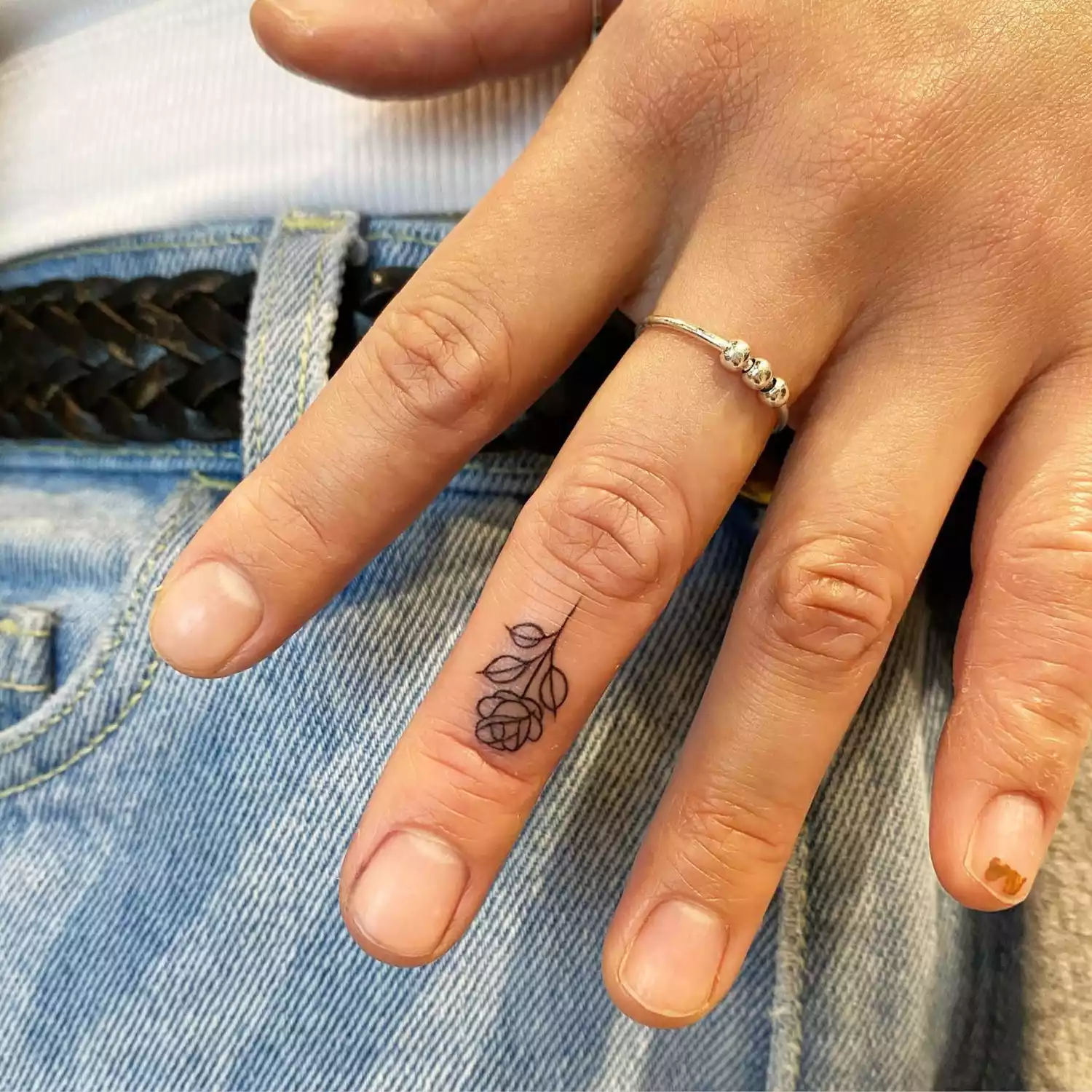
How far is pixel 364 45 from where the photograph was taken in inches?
26.6

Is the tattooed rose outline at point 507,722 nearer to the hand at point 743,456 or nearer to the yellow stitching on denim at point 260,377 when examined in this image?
the hand at point 743,456

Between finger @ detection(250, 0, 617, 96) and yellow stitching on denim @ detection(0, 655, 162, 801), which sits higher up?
finger @ detection(250, 0, 617, 96)

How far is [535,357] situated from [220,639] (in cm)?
28

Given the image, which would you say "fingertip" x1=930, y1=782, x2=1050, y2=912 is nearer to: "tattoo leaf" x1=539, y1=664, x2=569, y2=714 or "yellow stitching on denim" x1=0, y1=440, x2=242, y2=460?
"tattoo leaf" x1=539, y1=664, x2=569, y2=714

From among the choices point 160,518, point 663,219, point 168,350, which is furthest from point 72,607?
point 663,219

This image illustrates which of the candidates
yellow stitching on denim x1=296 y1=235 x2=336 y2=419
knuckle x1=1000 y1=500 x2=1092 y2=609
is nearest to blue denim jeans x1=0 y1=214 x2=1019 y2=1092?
yellow stitching on denim x1=296 y1=235 x2=336 y2=419

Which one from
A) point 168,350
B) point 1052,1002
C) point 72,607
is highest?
point 168,350

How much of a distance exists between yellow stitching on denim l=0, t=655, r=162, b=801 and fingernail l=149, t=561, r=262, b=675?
60 mm

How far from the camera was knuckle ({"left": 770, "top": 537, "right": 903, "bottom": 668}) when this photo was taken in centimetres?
59

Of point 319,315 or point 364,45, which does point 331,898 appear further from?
point 364,45

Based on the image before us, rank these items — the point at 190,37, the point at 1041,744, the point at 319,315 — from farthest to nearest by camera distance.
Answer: the point at 190,37
the point at 319,315
the point at 1041,744

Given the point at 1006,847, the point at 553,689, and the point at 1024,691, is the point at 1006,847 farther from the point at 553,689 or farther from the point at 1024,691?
the point at 553,689

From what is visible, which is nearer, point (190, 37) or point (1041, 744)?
point (1041, 744)

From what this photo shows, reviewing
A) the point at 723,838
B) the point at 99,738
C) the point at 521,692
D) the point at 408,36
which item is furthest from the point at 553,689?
the point at 408,36
